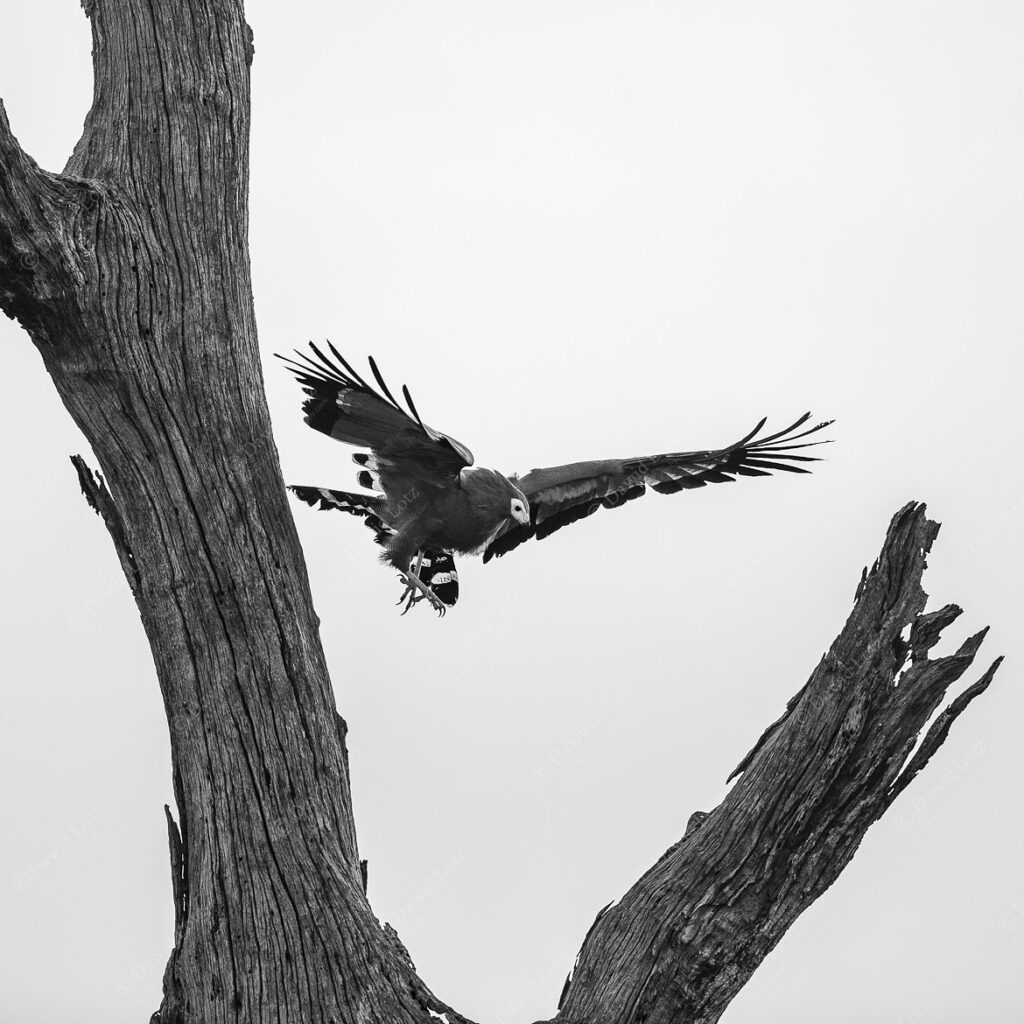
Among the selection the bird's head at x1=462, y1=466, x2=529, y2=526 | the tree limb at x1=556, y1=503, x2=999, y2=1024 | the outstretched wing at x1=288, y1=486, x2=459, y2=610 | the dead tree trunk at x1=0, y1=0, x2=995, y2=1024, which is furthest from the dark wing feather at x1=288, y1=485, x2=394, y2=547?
the tree limb at x1=556, y1=503, x2=999, y2=1024

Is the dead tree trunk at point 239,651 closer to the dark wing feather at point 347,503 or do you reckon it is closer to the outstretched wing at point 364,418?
the outstretched wing at point 364,418

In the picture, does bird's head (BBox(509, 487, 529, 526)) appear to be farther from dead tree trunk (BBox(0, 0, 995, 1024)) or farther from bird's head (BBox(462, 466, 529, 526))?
dead tree trunk (BBox(0, 0, 995, 1024))

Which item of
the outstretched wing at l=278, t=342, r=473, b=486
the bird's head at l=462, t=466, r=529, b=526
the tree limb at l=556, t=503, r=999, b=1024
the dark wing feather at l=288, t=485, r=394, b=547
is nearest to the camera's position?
the tree limb at l=556, t=503, r=999, b=1024

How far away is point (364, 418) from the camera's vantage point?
6070 mm

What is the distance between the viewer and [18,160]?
4.03 meters

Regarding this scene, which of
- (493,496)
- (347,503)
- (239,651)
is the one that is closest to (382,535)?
(347,503)

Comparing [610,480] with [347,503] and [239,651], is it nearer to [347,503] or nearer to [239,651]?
[347,503]

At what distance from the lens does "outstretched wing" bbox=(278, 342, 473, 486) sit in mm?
5750

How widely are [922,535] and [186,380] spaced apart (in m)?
2.78

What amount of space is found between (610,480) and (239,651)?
3669mm

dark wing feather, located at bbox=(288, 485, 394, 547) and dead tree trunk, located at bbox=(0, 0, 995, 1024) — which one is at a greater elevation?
dark wing feather, located at bbox=(288, 485, 394, 547)

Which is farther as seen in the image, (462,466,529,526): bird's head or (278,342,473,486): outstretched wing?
(462,466,529,526): bird's head

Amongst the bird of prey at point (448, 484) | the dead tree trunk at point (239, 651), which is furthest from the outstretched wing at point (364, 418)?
the dead tree trunk at point (239, 651)

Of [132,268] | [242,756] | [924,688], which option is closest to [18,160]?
[132,268]
